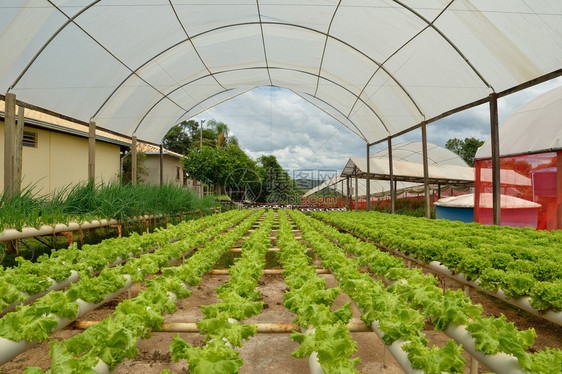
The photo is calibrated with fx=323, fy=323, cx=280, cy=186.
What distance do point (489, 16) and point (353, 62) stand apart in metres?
4.29

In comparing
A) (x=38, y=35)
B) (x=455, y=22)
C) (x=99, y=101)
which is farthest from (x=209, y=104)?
(x=455, y=22)

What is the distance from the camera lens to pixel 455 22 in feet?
20.0

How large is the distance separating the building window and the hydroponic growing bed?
8.59 meters

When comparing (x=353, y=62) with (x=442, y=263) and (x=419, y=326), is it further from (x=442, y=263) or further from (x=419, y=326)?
(x=419, y=326)

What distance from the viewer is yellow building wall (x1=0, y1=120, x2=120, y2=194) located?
1023 centimetres

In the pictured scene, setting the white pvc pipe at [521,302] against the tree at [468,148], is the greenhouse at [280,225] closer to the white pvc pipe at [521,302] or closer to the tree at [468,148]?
the white pvc pipe at [521,302]

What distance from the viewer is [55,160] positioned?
37.4 ft

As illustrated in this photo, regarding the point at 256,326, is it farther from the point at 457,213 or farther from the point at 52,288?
the point at 457,213

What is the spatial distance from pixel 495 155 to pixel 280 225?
16.1 ft

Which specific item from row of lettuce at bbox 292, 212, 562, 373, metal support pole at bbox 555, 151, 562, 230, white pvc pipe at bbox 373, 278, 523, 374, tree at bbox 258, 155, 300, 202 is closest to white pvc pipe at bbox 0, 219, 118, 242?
row of lettuce at bbox 292, 212, 562, 373

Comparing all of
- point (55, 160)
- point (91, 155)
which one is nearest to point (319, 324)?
point (91, 155)

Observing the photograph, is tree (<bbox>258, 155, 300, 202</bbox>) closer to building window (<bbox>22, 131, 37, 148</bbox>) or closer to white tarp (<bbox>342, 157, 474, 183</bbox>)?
white tarp (<bbox>342, 157, 474, 183</bbox>)

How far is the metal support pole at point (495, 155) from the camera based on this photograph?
6.53 meters

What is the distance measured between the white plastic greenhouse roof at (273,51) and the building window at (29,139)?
2.79 m
